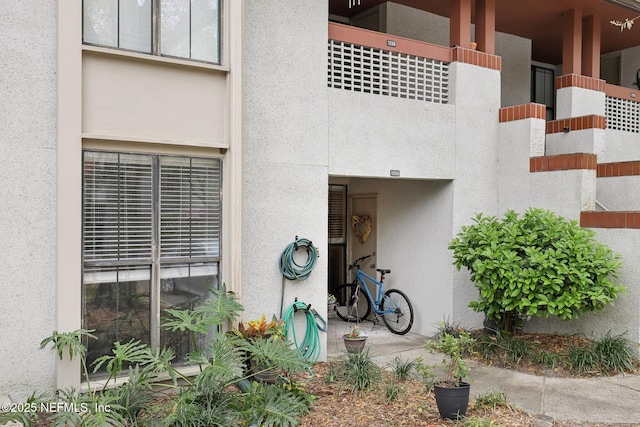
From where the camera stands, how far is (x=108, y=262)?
518cm

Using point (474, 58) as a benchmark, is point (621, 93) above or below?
below

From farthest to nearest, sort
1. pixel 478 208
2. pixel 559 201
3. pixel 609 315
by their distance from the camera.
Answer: pixel 478 208
pixel 559 201
pixel 609 315

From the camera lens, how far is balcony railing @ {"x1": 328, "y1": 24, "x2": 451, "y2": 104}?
23.6ft

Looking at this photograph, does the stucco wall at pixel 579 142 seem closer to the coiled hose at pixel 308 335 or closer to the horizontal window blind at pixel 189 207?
the coiled hose at pixel 308 335

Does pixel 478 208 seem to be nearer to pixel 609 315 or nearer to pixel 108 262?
pixel 609 315

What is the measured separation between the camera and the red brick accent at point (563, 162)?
7.42 meters

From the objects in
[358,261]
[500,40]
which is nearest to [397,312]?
[358,261]

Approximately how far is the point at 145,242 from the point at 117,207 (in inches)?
17.8

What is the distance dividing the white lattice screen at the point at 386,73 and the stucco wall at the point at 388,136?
23cm

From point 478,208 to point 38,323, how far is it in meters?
6.28

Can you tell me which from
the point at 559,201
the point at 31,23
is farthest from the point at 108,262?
the point at 559,201

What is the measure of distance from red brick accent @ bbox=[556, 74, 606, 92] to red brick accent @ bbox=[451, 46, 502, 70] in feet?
5.78

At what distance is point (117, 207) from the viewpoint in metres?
5.24

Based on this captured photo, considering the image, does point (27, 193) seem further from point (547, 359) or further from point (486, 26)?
point (486, 26)
